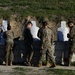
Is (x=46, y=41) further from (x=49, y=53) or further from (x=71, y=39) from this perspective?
(x=71, y=39)

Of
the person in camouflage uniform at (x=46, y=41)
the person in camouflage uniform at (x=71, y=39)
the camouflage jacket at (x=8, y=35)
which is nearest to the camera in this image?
the person in camouflage uniform at (x=46, y=41)

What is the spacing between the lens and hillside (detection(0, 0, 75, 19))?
29.2 meters

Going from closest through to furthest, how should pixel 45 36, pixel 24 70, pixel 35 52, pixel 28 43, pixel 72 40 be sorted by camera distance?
pixel 24 70 < pixel 45 36 < pixel 72 40 < pixel 28 43 < pixel 35 52

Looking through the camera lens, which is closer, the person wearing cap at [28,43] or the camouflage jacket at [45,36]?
the camouflage jacket at [45,36]

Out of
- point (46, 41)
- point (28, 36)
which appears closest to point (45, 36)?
point (46, 41)

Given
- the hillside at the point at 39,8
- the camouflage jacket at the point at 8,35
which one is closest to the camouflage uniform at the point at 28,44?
the camouflage jacket at the point at 8,35

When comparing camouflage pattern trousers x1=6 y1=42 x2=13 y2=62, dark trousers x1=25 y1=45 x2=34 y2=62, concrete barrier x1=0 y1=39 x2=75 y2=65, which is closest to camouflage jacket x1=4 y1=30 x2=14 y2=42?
camouflage pattern trousers x1=6 y1=42 x2=13 y2=62

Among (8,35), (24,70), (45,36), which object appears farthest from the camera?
(8,35)

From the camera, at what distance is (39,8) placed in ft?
99.5

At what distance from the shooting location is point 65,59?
52.4ft

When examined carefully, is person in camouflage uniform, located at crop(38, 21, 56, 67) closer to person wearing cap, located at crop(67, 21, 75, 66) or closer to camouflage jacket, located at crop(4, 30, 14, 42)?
person wearing cap, located at crop(67, 21, 75, 66)

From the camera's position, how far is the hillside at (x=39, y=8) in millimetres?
29188

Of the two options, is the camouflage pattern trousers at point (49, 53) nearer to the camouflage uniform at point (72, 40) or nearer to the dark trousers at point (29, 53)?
the dark trousers at point (29, 53)

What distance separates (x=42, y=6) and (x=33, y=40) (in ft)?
48.6
